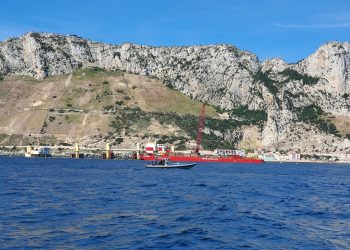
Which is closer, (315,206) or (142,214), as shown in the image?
(142,214)

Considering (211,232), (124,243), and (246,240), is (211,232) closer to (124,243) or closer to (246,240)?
(246,240)

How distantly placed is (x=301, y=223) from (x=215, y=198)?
21337 millimetres

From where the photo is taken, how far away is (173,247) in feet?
120

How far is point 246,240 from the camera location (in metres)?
39.8

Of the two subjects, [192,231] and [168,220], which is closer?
[192,231]

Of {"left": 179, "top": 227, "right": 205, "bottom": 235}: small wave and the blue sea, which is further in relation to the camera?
{"left": 179, "top": 227, "right": 205, "bottom": 235}: small wave

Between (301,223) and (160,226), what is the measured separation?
14.0m

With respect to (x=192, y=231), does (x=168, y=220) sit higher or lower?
higher

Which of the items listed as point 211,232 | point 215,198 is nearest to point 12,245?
point 211,232

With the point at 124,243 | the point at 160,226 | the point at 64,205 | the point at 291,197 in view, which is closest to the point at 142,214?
the point at 160,226

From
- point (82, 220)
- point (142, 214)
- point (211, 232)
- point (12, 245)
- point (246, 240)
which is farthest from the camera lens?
point (142, 214)

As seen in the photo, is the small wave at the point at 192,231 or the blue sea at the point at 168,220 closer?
the blue sea at the point at 168,220

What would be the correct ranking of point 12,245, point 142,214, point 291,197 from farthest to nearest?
point 291,197 < point 142,214 < point 12,245

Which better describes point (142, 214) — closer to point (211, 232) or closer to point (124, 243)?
point (211, 232)
